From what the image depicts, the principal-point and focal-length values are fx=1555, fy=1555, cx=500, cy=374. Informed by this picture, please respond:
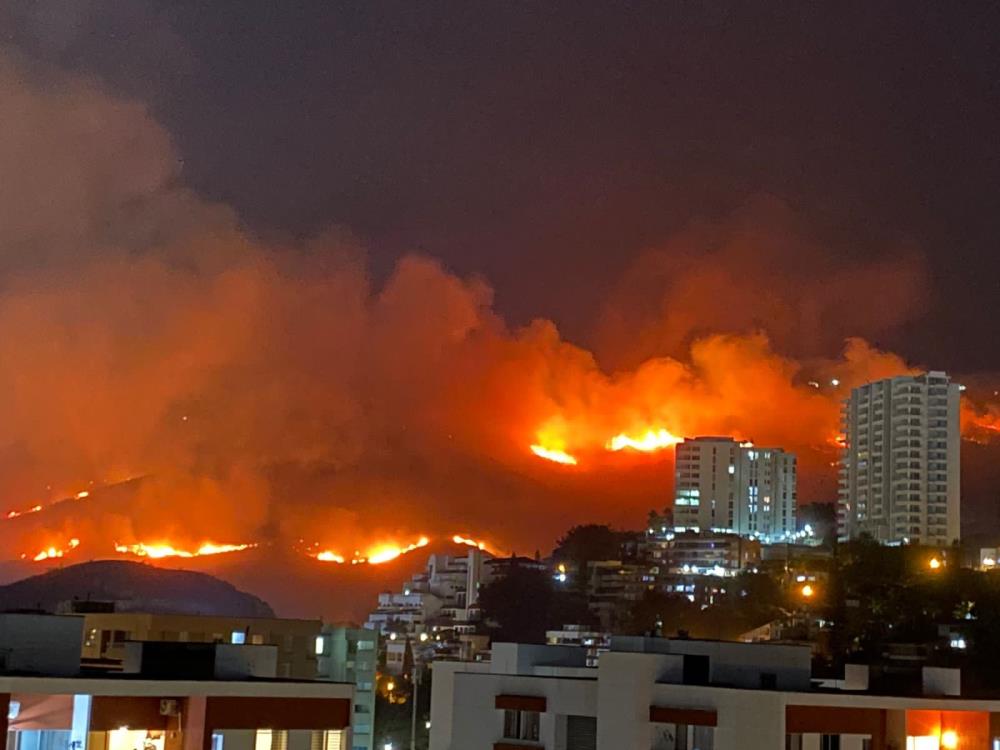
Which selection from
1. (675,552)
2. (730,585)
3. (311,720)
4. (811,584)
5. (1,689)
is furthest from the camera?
(675,552)

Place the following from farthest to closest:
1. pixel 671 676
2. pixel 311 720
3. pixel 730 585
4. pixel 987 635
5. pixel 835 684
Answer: pixel 730 585 < pixel 987 635 < pixel 835 684 < pixel 671 676 < pixel 311 720

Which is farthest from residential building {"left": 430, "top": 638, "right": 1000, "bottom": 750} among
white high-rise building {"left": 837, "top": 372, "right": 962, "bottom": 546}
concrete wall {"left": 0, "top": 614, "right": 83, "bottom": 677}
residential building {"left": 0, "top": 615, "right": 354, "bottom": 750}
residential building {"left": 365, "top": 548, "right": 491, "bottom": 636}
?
white high-rise building {"left": 837, "top": 372, "right": 962, "bottom": 546}

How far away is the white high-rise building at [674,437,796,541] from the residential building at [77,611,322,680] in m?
47.2

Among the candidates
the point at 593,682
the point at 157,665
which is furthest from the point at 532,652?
the point at 157,665

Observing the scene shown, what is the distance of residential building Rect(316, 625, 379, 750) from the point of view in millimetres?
34812

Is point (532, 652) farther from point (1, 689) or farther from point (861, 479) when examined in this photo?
point (861, 479)

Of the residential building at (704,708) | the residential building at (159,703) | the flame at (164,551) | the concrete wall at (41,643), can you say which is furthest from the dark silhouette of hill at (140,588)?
the concrete wall at (41,643)

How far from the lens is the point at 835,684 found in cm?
2138

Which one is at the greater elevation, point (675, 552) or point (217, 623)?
point (675, 552)

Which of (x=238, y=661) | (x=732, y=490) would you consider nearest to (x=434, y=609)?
(x=732, y=490)

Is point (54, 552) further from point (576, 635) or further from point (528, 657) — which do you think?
point (528, 657)

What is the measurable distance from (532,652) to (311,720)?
8428mm

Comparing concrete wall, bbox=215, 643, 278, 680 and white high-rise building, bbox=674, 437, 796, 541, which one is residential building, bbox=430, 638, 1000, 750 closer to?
concrete wall, bbox=215, 643, 278, 680

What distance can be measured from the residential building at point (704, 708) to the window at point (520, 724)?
0.01 metres
